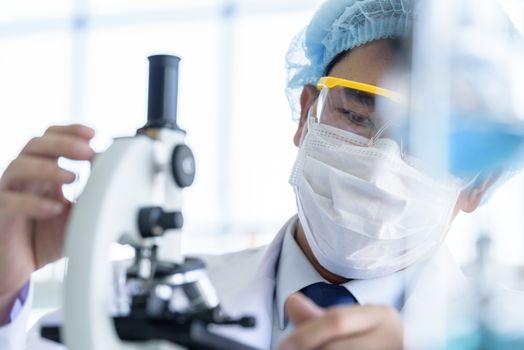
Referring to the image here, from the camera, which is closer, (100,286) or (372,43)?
(100,286)

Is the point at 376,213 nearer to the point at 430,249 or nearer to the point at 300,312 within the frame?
the point at 430,249

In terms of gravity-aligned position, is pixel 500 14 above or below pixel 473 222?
above

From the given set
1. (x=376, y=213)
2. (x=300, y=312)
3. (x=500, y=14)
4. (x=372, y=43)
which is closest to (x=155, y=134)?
(x=300, y=312)

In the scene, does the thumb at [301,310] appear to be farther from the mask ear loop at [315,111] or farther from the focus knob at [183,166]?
the mask ear loop at [315,111]

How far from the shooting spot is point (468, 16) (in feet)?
1.86

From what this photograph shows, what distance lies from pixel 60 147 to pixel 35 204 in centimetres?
7

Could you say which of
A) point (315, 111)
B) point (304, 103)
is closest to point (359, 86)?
point (315, 111)

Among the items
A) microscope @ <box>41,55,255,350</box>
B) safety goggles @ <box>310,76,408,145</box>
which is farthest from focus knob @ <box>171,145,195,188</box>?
safety goggles @ <box>310,76,408,145</box>

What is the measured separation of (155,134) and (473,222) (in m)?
0.30

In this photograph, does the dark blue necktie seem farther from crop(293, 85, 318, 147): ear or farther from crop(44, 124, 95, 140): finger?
crop(44, 124, 95, 140): finger

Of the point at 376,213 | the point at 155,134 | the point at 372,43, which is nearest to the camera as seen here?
the point at 155,134

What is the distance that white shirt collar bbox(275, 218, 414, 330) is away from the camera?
112 centimetres

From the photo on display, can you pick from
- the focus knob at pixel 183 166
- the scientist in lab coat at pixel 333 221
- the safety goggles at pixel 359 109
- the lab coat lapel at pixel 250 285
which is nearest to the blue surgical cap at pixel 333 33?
the scientist in lab coat at pixel 333 221

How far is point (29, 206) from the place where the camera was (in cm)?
76
